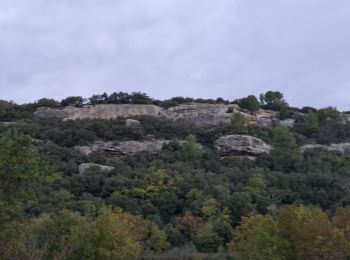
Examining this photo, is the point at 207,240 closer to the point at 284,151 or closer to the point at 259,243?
the point at 259,243

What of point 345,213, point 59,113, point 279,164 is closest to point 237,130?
point 279,164

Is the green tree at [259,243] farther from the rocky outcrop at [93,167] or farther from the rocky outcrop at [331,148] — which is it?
the rocky outcrop at [331,148]

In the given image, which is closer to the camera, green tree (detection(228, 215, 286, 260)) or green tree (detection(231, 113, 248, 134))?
green tree (detection(228, 215, 286, 260))

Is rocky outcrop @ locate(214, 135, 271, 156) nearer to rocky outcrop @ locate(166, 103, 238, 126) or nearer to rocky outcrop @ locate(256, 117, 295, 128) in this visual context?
rocky outcrop @ locate(166, 103, 238, 126)

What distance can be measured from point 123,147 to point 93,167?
13033 mm

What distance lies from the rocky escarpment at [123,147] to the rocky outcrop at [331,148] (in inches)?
606

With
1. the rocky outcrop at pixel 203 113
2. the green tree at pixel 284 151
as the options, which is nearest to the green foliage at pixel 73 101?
the rocky outcrop at pixel 203 113

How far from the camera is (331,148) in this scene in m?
81.6

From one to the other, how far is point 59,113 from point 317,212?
58400 millimetres

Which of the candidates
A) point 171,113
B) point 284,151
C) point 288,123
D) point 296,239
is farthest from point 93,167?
point 288,123

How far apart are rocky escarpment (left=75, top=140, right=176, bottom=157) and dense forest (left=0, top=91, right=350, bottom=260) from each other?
103 cm

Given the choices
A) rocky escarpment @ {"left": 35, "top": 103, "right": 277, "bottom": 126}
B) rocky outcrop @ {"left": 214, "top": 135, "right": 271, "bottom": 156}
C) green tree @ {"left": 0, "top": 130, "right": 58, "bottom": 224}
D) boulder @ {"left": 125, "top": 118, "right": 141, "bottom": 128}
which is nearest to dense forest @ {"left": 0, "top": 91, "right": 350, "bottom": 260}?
green tree @ {"left": 0, "top": 130, "right": 58, "bottom": 224}

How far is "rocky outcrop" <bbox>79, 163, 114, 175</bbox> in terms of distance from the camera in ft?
225

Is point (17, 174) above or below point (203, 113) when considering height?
below
